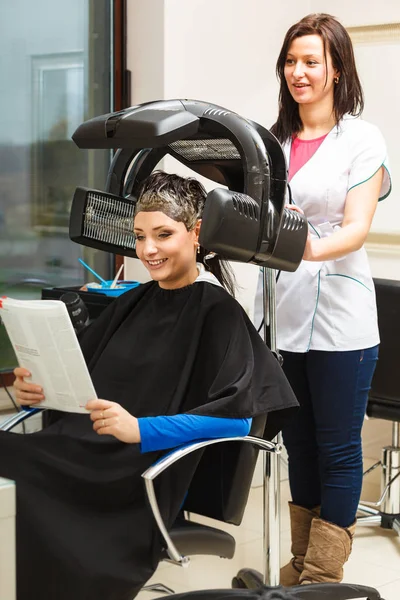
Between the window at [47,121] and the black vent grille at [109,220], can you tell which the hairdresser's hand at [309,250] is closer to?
the black vent grille at [109,220]

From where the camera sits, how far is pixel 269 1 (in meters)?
3.69

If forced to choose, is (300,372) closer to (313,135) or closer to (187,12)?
(313,135)

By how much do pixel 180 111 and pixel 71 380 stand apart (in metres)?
0.62

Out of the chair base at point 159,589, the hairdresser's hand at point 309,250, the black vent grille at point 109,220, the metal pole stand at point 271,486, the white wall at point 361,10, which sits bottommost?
the chair base at point 159,589

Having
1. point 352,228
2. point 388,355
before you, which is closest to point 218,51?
point 388,355

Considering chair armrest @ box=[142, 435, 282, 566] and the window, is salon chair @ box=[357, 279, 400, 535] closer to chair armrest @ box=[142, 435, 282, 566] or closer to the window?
the window

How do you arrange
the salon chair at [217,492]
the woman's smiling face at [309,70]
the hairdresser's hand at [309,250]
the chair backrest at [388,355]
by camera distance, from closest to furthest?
the salon chair at [217,492] → the hairdresser's hand at [309,250] → the woman's smiling face at [309,70] → the chair backrest at [388,355]

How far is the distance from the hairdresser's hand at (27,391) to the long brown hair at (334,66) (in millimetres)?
1016

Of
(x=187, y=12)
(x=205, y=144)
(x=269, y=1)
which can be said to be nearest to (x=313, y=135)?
(x=205, y=144)

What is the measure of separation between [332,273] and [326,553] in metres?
0.78

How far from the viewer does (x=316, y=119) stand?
248 cm

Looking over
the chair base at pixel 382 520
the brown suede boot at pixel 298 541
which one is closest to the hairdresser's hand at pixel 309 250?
the brown suede boot at pixel 298 541

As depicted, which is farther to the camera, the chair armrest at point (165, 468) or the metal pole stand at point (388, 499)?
the metal pole stand at point (388, 499)

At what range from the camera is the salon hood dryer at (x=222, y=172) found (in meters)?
1.84
